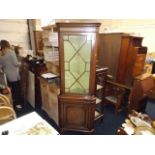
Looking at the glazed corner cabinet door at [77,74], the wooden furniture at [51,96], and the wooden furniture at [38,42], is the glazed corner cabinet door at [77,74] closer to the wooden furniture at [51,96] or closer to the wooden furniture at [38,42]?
the wooden furniture at [51,96]

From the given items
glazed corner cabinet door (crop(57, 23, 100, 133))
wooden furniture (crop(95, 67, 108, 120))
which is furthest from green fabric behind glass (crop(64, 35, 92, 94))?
wooden furniture (crop(95, 67, 108, 120))

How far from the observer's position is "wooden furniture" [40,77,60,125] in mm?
2376

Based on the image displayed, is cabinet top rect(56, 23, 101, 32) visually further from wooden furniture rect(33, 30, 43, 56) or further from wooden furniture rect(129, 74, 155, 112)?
wooden furniture rect(33, 30, 43, 56)

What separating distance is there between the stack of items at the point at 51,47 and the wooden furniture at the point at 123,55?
1.07 meters

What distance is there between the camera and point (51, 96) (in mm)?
2514

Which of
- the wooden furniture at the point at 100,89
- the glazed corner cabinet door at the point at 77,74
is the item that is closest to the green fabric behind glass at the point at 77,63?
the glazed corner cabinet door at the point at 77,74

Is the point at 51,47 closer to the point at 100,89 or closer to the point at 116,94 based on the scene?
the point at 100,89

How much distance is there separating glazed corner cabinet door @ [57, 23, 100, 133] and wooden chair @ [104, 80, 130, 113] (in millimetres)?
903

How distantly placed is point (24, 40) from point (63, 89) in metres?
2.50

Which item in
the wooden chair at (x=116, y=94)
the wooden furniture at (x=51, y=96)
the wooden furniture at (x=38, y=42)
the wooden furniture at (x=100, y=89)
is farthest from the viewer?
the wooden furniture at (x=38, y=42)

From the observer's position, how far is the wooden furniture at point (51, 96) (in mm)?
2376

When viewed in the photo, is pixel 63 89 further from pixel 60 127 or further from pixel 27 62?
pixel 27 62
